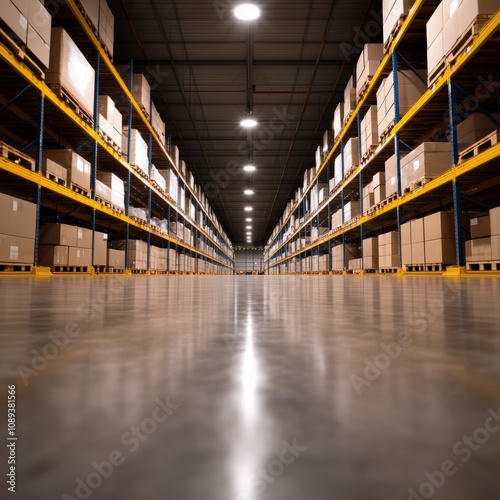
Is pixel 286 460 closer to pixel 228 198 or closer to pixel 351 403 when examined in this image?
pixel 351 403

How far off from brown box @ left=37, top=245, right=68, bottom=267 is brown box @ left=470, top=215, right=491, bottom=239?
6.84 m

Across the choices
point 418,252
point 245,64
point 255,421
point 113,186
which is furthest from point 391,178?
point 255,421

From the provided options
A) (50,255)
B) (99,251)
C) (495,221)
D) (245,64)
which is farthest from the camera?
(245,64)

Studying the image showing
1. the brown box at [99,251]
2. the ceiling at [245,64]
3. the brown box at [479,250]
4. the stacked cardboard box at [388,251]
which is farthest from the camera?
the ceiling at [245,64]

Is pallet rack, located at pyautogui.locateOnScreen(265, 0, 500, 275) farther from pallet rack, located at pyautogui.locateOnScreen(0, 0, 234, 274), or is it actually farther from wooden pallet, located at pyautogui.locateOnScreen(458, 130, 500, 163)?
pallet rack, located at pyautogui.locateOnScreen(0, 0, 234, 274)

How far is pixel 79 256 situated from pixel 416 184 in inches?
254

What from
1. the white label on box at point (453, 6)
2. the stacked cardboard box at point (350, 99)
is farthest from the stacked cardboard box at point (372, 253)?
the white label on box at point (453, 6)

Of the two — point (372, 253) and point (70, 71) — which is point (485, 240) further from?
point (70, 71)

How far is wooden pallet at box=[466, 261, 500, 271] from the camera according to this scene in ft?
17.3

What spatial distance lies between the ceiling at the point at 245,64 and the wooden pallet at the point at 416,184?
5.07m

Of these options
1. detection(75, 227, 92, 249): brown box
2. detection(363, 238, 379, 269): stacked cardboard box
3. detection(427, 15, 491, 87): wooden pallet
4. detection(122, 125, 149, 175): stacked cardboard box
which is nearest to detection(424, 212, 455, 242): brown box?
detection(427, 15, 491, 87): wooden pallet

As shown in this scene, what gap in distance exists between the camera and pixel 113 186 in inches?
360

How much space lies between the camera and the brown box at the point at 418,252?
6.87 m

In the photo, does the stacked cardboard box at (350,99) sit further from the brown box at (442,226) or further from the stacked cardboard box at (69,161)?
the stacked cardboard box at (69,161)
